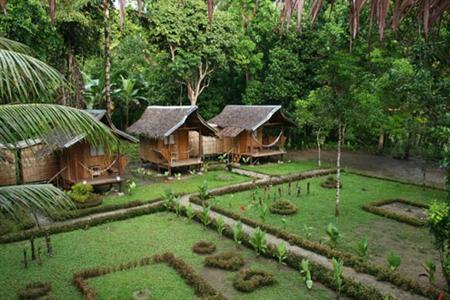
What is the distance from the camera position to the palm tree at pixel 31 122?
3951 millimetres

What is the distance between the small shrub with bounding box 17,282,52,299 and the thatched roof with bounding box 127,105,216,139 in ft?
32.7

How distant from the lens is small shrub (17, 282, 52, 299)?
6922 mm

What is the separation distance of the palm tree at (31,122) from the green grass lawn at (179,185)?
8737 mm

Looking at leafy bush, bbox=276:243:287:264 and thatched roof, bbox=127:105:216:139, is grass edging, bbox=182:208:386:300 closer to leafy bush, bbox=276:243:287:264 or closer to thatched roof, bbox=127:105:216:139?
leafy bush, bbox=276:243:287:264

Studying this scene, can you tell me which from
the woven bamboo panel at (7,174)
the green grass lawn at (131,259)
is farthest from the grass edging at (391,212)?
the woven bamboo panel at (7,174)

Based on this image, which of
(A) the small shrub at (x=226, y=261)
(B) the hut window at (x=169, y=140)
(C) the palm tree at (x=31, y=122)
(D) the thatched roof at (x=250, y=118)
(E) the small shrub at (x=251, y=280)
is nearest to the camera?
(C) the palm tree at (x=31, y=122)

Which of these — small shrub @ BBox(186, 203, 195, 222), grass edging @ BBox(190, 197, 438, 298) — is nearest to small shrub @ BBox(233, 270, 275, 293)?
grass edging @ BBox(190, 197, 438, 298)

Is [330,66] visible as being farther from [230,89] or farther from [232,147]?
[230,89]

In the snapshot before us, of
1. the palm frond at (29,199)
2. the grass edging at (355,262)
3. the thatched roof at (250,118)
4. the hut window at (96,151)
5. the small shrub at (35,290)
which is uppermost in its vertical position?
the thatched roof at (250,118)

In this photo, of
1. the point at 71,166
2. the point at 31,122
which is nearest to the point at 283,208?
the point at 71,166

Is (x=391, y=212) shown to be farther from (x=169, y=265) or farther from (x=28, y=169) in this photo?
(x=28, y=169)

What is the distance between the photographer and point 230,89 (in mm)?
28000

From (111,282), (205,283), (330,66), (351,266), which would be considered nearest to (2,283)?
(111,282)

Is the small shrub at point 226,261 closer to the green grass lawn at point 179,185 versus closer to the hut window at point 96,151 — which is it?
the green grass lawn at point 179,185
